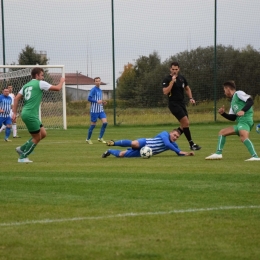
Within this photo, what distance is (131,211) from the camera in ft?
24.7

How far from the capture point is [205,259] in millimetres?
5461

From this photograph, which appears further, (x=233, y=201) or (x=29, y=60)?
(x=29, y=60)

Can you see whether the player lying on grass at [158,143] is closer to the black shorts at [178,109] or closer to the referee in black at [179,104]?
the referee in black at [179,104]

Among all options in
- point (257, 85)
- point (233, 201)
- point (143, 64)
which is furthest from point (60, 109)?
point (233, 201)

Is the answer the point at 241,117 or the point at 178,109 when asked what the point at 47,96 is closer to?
the point at 178,109

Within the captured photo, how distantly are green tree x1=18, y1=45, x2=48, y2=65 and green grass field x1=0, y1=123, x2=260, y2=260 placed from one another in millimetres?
20851

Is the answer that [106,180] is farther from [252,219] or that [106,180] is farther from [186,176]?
[252,219]

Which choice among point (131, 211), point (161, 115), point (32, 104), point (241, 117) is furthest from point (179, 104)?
point (161, 115)

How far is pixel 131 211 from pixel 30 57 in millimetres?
27891

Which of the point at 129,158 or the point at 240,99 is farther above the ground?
the point at 240,99

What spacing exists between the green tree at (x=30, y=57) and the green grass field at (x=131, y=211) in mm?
20851

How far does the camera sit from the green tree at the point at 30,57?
3309 centimetres

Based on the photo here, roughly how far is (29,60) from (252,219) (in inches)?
1137

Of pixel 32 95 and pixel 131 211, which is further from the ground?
pixel 32 95
